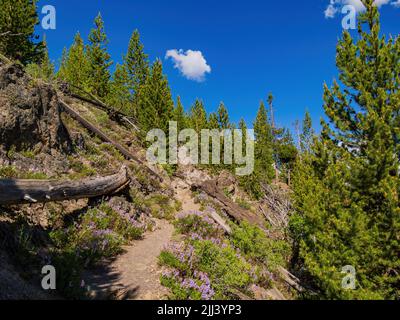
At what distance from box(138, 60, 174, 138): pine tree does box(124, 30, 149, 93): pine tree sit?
34.1ft

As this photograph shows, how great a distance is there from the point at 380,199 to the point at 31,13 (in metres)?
32.3

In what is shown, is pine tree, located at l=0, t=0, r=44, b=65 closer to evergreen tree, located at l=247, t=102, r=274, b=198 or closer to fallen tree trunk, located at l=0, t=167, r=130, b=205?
fallen tree trunk, located at l=0, t=167, r=130, b=205

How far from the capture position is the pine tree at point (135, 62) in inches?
1512

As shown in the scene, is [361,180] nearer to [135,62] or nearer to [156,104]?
[156,104]

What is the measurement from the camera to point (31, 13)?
1013 inches

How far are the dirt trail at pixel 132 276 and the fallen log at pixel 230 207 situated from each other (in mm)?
8224

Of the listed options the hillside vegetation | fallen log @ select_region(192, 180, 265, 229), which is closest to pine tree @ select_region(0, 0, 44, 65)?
the hillside vegetation

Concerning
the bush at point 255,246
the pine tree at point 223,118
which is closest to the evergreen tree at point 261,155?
the pine tree at point 223,118

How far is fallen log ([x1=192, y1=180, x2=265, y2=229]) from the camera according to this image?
54.4 feet

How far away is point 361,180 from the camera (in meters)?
9.70

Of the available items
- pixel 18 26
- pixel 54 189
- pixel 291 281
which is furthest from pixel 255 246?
pixel 18 26

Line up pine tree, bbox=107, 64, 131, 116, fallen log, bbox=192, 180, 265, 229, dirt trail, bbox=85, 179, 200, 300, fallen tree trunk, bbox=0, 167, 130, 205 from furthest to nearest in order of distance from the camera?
pine tree, bbox=107, 64, 131, 116
fallen log, bbox=192, 180, 265, 229
fallen tree trunk, bbox=0, 167, 130, 205
dirt trail, bbox=85, 179, 200, 300

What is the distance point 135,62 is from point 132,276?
37.3m
